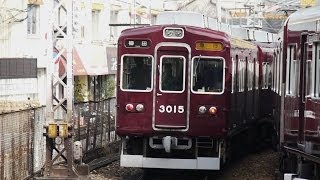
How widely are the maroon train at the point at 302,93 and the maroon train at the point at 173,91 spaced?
2251 mm

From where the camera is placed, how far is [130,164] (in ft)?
47.0

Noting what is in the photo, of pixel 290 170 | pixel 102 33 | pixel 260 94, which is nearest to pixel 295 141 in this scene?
pixel 290 170

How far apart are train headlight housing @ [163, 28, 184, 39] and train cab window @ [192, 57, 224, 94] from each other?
0.54 metres

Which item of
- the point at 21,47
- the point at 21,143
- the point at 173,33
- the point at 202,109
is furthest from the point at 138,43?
the point at 21,47

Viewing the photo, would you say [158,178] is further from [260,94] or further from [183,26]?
[260,94]

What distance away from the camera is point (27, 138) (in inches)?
561

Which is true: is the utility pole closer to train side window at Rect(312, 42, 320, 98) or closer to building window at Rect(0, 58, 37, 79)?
train side window at Rect(312, 42, 320, 98)

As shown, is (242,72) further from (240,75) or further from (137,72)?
(137,72)

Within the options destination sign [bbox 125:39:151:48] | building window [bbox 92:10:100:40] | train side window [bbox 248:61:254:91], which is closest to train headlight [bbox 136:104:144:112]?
destination sign [bbox 125:39:151:48]

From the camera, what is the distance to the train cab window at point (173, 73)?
46.9 feet

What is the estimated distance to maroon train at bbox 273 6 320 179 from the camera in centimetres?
964

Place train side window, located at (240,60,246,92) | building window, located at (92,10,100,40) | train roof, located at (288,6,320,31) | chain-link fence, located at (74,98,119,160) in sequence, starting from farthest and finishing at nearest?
building window, located at (92,10,100,40) < chain-link fence, located at (74,98,119,160) < train side window, located at (240,60,246,92) < train roof, located at (288,6,320,31)

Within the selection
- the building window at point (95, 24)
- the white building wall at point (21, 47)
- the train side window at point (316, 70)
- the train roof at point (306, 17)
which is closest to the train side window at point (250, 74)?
the white building wall at point (21, 47)

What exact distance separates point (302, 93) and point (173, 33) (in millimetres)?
4476
